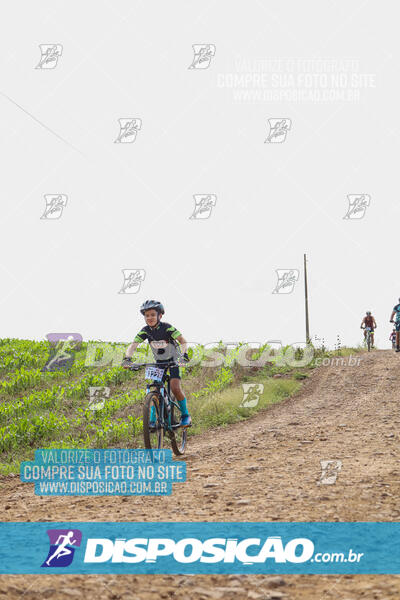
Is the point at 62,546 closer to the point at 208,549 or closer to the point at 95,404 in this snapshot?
the point at 208,549

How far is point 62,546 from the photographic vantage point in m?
5.01

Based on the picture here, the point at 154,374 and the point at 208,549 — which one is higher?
the point at 154,374

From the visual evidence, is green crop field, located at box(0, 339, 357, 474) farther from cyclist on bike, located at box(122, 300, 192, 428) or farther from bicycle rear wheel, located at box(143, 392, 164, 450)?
cyclist on bike, located at box(122, 300, 192, 428)

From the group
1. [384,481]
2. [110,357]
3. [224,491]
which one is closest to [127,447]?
[224,491]

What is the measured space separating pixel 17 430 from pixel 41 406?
10.3ft

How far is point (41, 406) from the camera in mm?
16672

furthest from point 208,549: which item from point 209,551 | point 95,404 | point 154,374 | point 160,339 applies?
point 95,404

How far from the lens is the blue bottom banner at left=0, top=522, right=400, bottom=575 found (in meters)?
4.49

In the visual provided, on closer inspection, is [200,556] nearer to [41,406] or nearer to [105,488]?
[105,488]

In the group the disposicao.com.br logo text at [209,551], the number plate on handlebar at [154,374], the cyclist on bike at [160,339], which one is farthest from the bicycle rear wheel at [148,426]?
the disposicao.com.br logo text at [209,551]

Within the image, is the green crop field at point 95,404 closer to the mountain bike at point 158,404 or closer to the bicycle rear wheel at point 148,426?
the mountain bike at point 158,404

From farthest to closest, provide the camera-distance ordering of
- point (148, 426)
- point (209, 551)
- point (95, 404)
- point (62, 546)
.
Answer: point (95, 404) < point (148, 426) < point (62, 546) < point (209, 551)

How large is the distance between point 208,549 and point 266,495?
6.17ft

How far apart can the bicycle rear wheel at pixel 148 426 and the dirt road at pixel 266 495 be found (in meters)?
0.72
